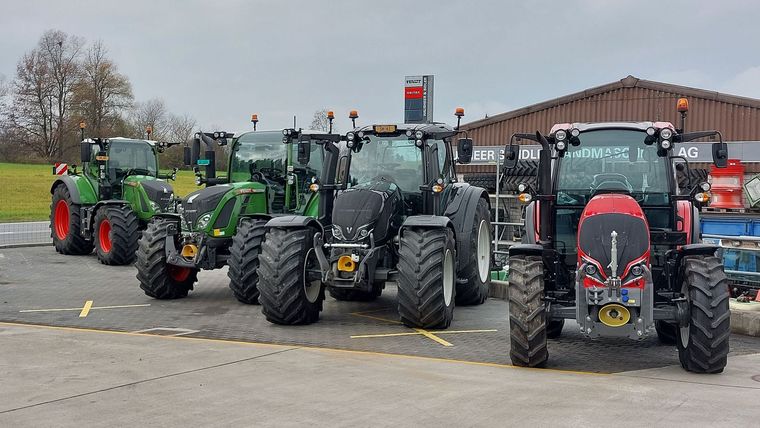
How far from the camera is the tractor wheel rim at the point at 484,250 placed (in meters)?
13.4

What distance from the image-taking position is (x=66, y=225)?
21.1m

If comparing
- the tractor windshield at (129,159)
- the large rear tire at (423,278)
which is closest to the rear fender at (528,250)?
the large rear tire at (423,278)

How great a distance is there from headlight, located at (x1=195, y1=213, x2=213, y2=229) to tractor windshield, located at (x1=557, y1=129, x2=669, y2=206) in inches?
236

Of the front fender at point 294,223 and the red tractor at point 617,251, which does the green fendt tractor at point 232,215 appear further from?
the red tractor at point 617,251

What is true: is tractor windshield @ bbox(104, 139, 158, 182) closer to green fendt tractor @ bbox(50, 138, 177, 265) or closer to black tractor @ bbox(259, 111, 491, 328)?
green fendt tractor @ bbox(50, 138, 177, 265)

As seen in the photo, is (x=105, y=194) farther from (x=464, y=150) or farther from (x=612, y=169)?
(x=612, y=169)

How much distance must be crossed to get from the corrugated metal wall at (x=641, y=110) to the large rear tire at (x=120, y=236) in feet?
53.5

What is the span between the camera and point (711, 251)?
8242 mm

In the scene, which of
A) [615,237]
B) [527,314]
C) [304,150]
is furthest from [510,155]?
[304,150]

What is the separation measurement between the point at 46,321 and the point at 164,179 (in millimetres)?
9815

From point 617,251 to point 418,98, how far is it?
550 inches

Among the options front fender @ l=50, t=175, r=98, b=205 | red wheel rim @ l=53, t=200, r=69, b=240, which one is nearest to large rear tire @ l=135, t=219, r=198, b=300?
front fender @ l=50, t=175, r=98, b=205

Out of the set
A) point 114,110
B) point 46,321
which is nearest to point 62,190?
point 46,321

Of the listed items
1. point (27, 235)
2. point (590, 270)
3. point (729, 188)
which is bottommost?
point (27, 235)
